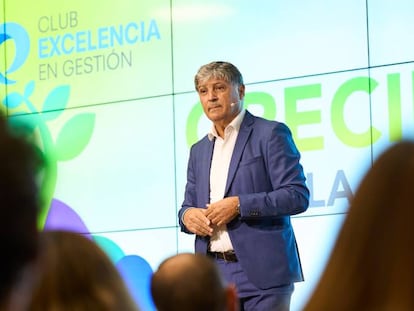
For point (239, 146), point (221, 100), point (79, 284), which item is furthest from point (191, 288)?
point (221, 100)

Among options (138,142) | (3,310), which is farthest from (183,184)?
(3,310)

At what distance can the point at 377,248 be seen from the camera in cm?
92

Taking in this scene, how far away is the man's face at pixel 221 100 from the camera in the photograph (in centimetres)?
411

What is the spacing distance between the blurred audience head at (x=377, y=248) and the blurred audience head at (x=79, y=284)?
0.88 ft

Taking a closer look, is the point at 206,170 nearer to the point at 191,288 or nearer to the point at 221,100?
the point at 221,100

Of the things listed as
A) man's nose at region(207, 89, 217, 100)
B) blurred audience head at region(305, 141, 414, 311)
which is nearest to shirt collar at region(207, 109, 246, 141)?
man's nose at region(207, 89, 217, 100)

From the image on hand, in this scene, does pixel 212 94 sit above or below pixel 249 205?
above

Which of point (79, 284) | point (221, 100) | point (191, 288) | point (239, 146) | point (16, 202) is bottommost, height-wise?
point (191, 288)

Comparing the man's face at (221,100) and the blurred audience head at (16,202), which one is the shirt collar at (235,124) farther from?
the blurred audience head at (16,202)

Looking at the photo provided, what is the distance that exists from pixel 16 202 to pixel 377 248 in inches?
15.0

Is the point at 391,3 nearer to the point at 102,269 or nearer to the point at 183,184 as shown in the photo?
the point at 183,184

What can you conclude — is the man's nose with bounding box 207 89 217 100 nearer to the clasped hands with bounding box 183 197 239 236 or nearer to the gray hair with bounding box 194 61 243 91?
the gray hair with bounding box 194 61 243 91

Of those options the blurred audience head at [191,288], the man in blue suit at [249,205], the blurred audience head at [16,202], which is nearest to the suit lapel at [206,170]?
the man in blue suit at [249,205]

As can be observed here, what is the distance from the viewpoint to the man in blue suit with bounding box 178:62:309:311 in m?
3.84
